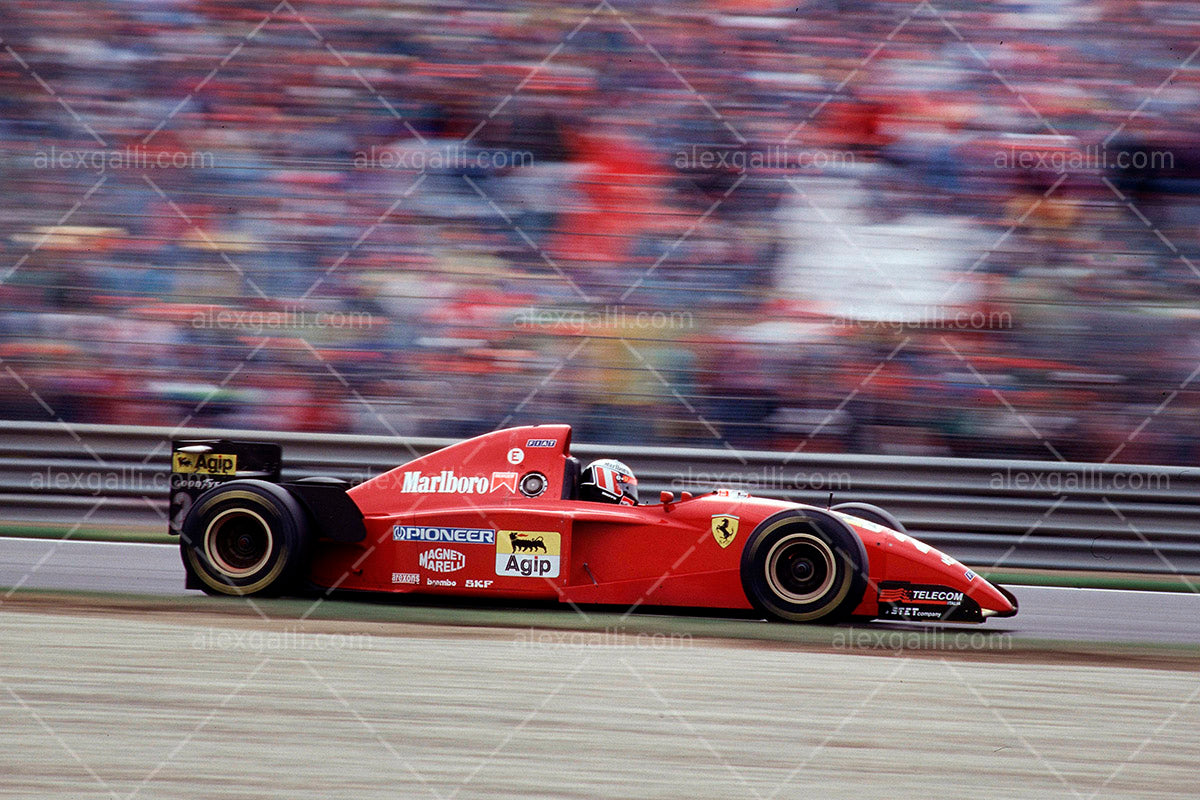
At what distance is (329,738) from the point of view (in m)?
3.57

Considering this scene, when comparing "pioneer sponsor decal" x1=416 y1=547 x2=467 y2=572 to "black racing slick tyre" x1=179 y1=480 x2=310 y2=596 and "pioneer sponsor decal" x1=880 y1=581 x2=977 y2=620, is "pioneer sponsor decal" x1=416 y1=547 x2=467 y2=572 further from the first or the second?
"pioneer sponsor decal" x1=880 y1=581 x2=977 y2=620

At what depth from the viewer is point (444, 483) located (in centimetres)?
616

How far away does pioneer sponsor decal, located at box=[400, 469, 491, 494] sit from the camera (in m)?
6.12

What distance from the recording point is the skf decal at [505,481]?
6.10 meters

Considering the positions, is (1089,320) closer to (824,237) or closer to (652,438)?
(824,237)

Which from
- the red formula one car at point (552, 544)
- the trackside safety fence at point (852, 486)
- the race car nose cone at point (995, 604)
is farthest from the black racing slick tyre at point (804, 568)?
the trackside safety fence at point (852, 486)

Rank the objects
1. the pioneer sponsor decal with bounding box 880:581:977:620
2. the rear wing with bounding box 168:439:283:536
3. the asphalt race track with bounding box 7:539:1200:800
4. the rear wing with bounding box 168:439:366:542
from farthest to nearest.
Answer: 1. the rear wing with bounding box 168:439:283:536
2. the rear wing with bounding box 168:439:366:542
3. the pioneer sponsor decal with bounding box 880:581:977:620
4. the asphalt race track with bounding box 7:539:1200:800

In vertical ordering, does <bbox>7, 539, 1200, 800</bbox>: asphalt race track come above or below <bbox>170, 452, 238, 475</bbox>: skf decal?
below

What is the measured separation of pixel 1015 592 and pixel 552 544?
9.07 feet

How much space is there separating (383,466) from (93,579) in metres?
2.18

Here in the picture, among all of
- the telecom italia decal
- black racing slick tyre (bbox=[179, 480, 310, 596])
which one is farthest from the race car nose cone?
black racing slick tyre (bbox=[179, 480, 310, 596])

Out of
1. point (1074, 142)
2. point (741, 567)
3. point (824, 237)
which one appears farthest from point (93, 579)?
point (1074, 142)

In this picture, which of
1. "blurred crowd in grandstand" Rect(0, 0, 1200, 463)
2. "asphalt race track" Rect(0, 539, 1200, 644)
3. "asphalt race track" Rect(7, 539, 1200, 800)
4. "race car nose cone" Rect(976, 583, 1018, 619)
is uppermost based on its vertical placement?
"blurred crowd in grandstand" Rect(0, 0, 1200, 463)

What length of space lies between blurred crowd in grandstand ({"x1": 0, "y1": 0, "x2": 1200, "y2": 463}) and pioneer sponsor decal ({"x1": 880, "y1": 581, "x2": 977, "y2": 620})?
2872mm
